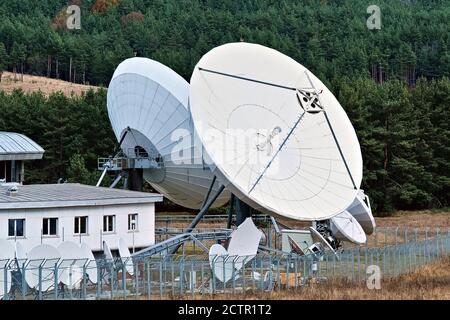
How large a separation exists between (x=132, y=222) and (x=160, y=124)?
17.8ft

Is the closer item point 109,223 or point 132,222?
point 109,223

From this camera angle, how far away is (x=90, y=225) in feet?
123

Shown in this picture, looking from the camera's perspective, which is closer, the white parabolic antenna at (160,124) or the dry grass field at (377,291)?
the dry grass field at (377,291)

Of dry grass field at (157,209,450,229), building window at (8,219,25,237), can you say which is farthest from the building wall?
dry grass field at (157,209,450,229)

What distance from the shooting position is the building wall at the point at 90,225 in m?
35.9

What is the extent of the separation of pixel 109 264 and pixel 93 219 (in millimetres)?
7924

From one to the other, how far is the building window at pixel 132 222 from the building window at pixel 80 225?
2.39 meters

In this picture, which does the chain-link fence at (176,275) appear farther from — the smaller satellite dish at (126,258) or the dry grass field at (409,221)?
the dry grass field at (409,221)

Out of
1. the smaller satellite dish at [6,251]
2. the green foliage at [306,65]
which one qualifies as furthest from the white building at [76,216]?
the green foliage at [306,65]

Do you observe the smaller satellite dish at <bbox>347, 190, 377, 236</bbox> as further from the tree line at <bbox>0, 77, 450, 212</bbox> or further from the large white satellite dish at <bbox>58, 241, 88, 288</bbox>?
the tree line at <bbox>0, 77, 450, 212</bbox>

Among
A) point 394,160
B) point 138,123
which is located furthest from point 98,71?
point 138,123

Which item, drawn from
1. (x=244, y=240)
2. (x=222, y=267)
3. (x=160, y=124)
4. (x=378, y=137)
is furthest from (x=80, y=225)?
(x=378, y=137)

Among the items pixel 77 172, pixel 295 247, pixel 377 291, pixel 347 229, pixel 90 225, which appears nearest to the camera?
pixel 377 291

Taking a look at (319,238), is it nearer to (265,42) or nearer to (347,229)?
(347,229)
